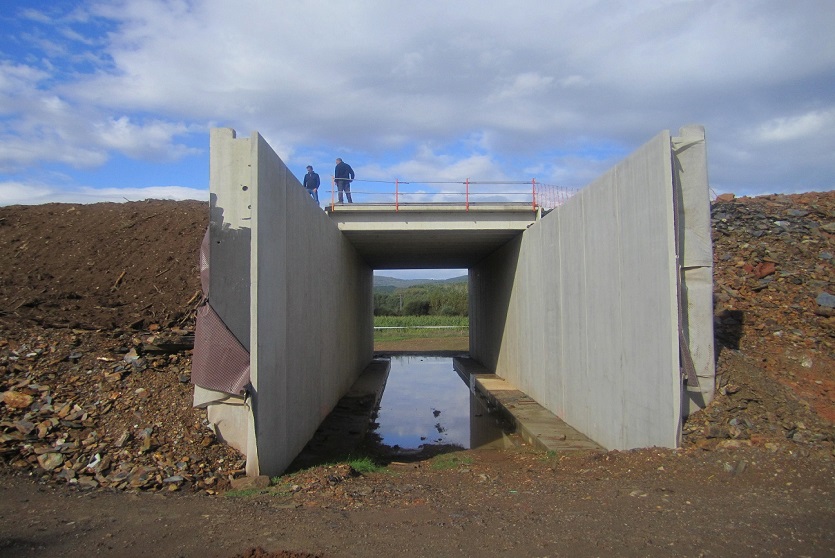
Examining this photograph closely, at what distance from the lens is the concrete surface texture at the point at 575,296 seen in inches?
279

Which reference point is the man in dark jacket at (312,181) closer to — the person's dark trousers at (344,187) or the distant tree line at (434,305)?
the person's dark trousers at (344,187)

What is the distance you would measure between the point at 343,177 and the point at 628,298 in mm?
8964

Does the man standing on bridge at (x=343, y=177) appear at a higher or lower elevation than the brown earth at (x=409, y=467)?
higher

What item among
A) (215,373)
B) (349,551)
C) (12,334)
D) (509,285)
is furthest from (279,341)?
(509,285)

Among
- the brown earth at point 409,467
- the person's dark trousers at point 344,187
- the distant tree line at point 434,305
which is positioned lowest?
the brown earth at point 409,467

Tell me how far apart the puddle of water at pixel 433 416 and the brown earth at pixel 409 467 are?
1.58 meters

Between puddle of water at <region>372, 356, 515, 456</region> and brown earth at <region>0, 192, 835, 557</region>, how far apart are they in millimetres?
1581

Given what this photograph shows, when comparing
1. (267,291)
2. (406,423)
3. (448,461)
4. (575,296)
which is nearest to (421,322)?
(406,423)

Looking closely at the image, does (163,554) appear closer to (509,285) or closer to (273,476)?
(273,476)

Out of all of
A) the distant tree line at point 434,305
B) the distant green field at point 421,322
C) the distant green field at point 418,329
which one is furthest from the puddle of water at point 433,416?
the distant tree line at point 434,305

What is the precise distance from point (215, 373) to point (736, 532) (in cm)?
538

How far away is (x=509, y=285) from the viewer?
17078 millimetres

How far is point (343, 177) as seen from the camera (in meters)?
15.4

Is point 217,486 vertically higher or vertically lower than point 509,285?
lower
